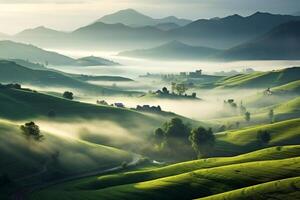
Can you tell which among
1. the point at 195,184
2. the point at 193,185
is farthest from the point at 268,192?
the point at 195,184

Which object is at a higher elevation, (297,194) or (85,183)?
(85,183)

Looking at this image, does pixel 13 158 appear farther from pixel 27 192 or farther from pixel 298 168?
pixel 298 168

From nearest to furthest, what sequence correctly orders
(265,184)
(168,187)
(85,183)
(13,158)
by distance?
(265,184)
(168,187)
(85,183)
(13,158)

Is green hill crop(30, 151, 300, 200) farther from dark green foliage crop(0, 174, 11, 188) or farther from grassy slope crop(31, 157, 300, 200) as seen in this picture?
dark green foliage crop(0, 174, 11, 188)

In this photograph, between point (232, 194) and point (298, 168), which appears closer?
point (232, 194)

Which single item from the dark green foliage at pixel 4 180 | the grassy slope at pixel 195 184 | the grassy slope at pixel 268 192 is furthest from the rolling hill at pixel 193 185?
the grassy slope at pixel 268 192

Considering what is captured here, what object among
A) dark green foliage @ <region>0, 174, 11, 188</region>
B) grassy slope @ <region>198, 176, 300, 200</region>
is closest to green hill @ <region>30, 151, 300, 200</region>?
dark green foliage @ <region>0, 174, 11, 188</region>

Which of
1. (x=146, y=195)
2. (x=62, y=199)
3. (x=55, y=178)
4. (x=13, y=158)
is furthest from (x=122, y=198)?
(x=13, y=158)

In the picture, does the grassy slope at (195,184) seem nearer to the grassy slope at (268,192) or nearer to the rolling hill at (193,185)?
the rolling hill at (193,185)
